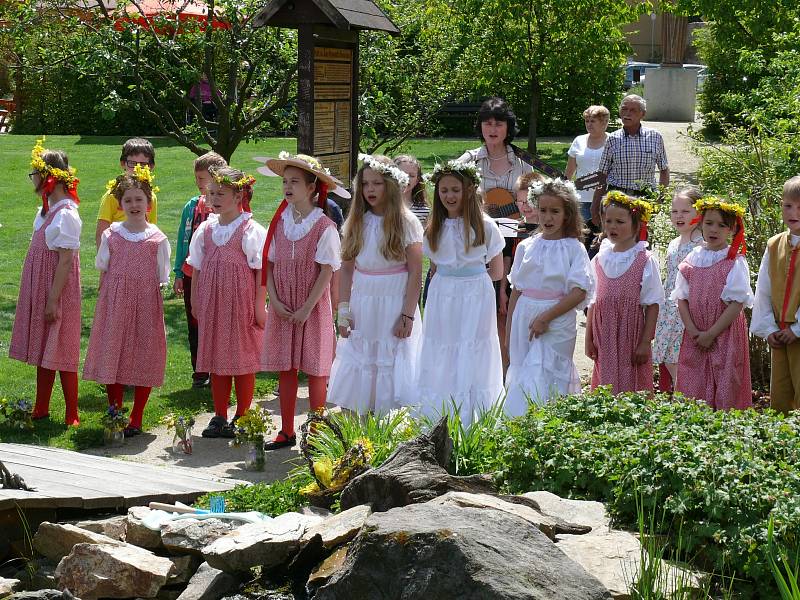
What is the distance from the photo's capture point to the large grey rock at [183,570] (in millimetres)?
4770

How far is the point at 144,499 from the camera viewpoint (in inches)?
211

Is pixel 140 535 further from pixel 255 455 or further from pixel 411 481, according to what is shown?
pixel 255 455

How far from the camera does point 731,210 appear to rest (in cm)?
709

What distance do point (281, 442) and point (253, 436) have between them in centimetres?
52

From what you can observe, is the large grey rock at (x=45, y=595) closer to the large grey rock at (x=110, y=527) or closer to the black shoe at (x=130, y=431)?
the large grey rock at (x=110, y=527)

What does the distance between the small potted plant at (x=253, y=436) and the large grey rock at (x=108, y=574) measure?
2082 millimetres

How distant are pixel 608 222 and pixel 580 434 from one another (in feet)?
7.97

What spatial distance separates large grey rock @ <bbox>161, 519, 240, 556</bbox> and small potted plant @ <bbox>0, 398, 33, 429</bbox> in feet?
9.89

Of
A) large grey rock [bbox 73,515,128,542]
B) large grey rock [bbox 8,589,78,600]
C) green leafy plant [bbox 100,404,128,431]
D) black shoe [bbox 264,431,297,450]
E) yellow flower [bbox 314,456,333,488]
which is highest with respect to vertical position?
yellow flower [bbox 314,456,333,488]

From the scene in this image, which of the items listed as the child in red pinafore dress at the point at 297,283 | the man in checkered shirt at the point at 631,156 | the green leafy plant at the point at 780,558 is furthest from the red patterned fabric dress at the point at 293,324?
the man in checkered shirt at the point at 631,156

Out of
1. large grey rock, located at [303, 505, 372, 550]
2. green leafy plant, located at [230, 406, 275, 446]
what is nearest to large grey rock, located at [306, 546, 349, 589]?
large grey rock, located at [303, 505, 372, 550]

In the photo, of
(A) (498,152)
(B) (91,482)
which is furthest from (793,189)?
(B) (91,482)

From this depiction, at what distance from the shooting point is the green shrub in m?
4.22

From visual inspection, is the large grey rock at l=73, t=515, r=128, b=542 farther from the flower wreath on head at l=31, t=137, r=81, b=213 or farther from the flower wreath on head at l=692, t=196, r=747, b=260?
the flower wreath on head at l=692, t=196, r=747, b=260
